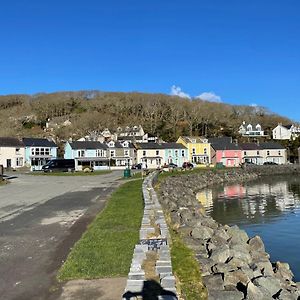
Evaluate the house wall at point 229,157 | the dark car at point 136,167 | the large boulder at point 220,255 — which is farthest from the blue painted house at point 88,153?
the large boulder at point 220,255

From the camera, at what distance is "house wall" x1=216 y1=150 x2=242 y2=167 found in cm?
9374

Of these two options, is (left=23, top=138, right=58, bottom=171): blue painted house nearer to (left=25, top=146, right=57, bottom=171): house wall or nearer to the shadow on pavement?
(left=25, top=146, right=57, bottom=171): house wall

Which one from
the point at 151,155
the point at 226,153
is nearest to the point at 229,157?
the point at 226,153

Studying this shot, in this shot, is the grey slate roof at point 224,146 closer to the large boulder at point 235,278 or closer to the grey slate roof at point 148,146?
the grey slate roof at point 148,146

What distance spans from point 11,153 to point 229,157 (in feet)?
156

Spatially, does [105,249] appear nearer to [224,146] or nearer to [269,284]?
[269,284]

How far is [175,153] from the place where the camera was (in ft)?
300

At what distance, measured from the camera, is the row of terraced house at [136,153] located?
84188 millimetres

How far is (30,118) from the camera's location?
14900cm

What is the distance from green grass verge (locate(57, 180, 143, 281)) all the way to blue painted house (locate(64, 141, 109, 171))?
224 feet

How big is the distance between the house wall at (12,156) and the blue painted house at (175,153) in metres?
29.8

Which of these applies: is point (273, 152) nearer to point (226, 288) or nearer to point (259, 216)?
point (259, 216)

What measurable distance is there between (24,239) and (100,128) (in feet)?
369

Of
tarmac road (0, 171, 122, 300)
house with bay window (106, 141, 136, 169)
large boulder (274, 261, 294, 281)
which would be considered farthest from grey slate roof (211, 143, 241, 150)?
large boulder (274, 261, 294, 281)
